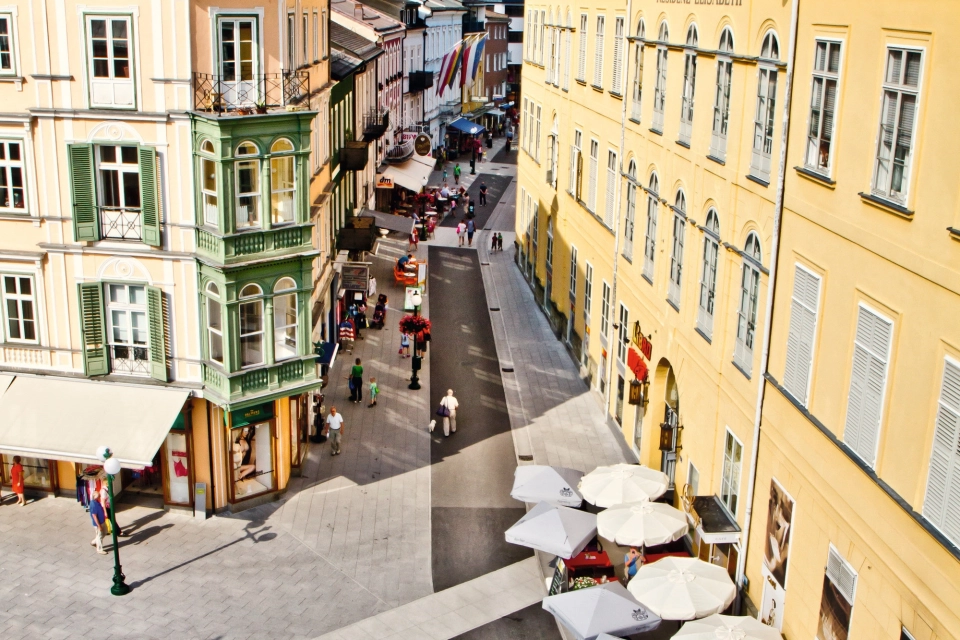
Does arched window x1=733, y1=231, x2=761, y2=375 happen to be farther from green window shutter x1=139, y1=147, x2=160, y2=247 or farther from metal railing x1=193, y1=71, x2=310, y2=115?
green window shutter x1=139, y1=147, x2=160, y2=247

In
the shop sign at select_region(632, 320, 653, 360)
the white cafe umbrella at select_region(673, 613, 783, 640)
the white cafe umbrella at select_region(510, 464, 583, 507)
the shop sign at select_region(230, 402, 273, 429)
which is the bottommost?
the white cafe umbrella at select_region(510, 464, 583, 507)

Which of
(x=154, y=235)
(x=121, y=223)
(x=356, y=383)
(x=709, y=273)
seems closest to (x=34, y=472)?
(x=121, y=223)

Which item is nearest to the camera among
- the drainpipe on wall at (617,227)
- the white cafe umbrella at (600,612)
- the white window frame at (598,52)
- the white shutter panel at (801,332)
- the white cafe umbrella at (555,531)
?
the white shutter panel at (801,332)

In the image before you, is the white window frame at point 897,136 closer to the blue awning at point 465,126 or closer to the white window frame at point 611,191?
the white window frame at point 611,191

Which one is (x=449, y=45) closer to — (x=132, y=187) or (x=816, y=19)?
(x=132, y=187)

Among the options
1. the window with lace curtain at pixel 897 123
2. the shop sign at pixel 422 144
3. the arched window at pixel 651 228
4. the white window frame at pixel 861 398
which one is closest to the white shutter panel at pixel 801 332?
the white window frame at pixel 861 398

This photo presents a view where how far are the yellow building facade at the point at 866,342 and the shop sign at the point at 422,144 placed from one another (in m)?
51.5

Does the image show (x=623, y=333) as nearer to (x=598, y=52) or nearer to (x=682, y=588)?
(x=598, y=52)

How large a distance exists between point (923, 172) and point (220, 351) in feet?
58.2

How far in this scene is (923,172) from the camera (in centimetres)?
1541

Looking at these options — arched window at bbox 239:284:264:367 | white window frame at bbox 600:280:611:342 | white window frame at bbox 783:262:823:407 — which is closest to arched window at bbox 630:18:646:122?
white window frame at bbox 600:280:611:342

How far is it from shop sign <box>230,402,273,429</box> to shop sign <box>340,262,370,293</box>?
14.1 metres

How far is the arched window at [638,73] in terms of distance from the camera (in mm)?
32406

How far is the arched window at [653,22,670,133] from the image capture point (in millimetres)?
30000
